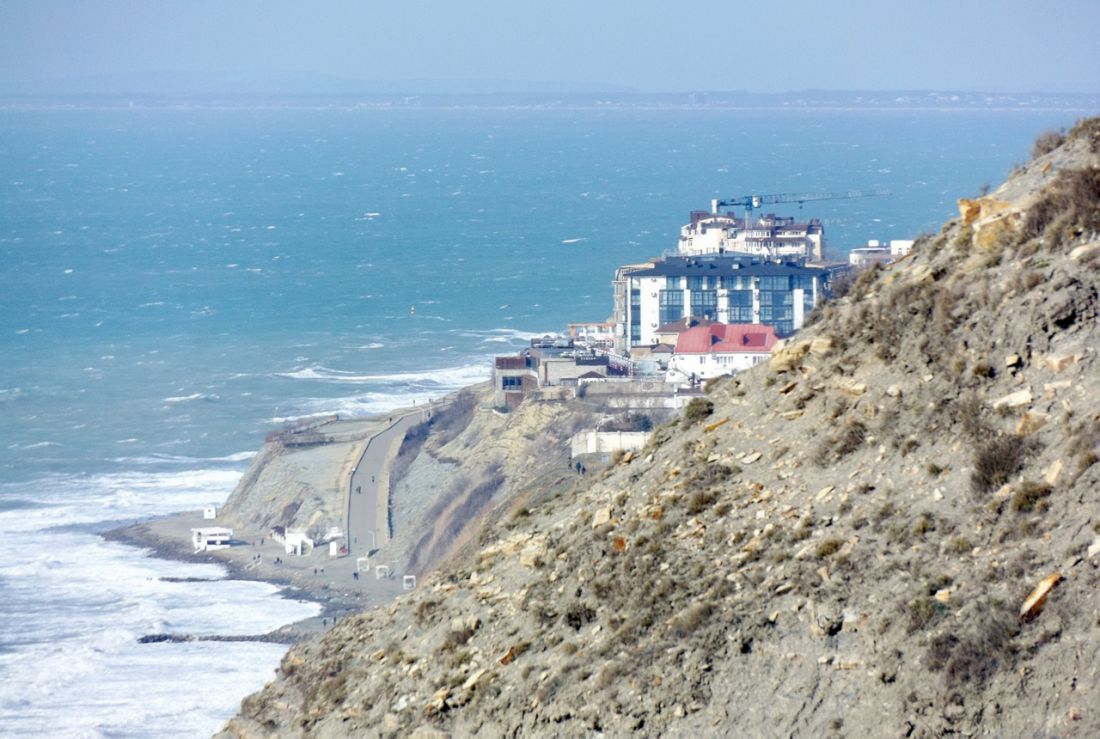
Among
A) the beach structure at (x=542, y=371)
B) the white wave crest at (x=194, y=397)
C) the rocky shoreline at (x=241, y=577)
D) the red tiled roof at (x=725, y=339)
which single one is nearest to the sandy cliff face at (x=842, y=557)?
the rocky shoreline at (x=241, y=577)

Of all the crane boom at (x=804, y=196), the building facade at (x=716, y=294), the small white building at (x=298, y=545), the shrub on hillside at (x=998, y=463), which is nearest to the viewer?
the shrub on hillside at (x=998, y=463)

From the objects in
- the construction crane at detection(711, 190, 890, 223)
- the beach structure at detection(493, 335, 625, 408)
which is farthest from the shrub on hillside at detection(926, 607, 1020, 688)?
the construction crane at detection(711, 190, 890, 223)

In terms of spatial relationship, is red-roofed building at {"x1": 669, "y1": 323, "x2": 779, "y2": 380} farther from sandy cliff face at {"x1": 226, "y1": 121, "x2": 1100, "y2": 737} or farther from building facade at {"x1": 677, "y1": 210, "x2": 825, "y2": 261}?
sandy cliff face at {"x1": 226, "y1": 121, "x2": 1100, "y2": 737}

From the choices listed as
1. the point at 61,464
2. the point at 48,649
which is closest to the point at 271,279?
the point at 61,464

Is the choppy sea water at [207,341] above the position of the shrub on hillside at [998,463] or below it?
below

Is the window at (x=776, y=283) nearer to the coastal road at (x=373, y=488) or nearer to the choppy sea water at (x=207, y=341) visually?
the choppy sea water at (x=207, y=341)
